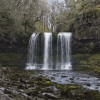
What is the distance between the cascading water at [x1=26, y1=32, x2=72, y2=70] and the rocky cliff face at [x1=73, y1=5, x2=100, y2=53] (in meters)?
1.27

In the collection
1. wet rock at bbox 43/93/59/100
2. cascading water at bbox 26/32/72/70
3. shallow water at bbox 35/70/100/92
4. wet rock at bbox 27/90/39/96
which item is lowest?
shallow water at bbox 35/70/100/92

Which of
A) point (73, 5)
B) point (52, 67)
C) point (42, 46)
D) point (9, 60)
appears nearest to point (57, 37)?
point (42, 46)

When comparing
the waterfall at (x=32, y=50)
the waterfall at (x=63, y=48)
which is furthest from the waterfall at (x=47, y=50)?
the waterfall at (x=32, y=50)

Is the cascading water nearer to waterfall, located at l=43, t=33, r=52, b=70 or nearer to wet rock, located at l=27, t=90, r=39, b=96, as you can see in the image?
waterfall, located at l=43, t=33, r=52, b=70

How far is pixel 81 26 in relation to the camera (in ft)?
100

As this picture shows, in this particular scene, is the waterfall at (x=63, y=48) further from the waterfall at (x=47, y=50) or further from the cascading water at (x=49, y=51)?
the waterfall at (x=47, y=50)

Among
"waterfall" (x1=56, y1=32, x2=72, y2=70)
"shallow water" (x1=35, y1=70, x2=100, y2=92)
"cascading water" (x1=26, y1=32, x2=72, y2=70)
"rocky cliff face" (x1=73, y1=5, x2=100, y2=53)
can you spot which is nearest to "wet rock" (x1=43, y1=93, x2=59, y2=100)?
"shallow water" (x1=35, y1=70, x2=100, y2=92)

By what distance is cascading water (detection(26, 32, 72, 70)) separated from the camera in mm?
29542

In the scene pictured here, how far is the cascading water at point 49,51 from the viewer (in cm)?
2954

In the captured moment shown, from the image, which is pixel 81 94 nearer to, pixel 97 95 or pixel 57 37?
pixel 97 95

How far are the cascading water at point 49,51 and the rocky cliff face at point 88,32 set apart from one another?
127 cm

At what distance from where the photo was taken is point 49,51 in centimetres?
3083

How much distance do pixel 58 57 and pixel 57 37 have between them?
2.96 m

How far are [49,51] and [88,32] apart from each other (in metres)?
6.09
